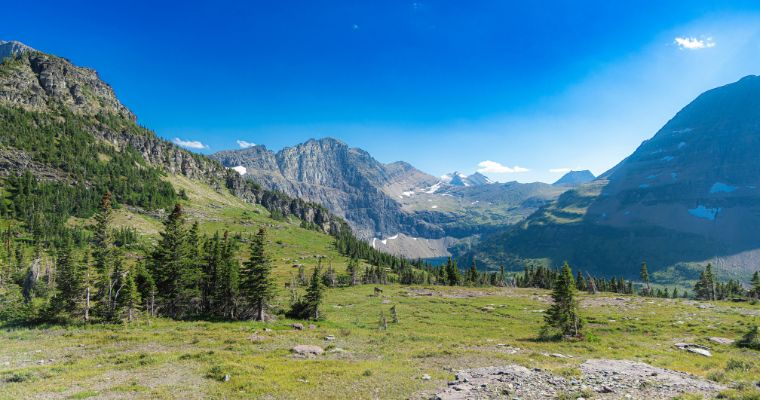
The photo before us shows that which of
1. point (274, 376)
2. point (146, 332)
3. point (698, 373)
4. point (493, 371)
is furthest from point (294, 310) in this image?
point (698, 373)

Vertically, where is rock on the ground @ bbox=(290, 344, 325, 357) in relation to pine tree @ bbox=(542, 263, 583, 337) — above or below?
below

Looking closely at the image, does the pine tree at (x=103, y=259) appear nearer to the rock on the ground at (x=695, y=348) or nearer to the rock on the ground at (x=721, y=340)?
the rock on the ground at (x=695, y=348)

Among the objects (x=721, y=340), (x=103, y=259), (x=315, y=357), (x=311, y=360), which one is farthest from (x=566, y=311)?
(x=103, y=259)

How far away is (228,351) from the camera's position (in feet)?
102

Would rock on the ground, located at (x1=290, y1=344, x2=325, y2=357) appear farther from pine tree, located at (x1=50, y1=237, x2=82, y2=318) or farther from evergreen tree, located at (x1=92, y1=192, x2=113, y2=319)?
pine tree, located at (x1=50, y1=237, x2=82, y2=318)

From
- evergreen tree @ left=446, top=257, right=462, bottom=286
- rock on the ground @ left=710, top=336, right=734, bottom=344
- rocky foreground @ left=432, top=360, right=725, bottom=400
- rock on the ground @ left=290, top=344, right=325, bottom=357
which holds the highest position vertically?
rocky foreground @ left=432, top=360, right=725, bottom=400

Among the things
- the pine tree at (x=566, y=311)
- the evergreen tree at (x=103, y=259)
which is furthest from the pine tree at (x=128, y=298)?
the pine tree at (x=566, y=311)

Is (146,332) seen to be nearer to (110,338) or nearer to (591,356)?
(110,338)

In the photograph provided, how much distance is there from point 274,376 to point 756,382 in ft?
96.7

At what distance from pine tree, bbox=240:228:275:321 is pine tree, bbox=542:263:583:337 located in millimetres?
38713

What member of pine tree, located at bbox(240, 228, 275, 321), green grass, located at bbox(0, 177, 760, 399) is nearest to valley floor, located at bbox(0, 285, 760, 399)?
green grass, located at bbox(0, 177, 760, 399)

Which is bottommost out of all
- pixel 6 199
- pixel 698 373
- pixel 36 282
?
pixel 36 282

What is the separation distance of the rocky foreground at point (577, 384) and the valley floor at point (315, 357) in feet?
2.75

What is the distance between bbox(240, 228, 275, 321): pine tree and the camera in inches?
2041
